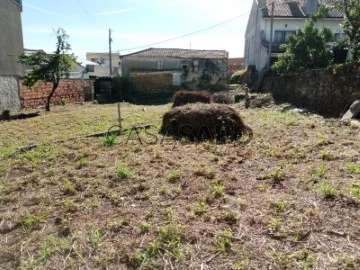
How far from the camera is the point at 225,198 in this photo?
119 inches

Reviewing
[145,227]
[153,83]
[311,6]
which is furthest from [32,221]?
[311,6]

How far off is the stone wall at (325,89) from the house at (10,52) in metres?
11.2

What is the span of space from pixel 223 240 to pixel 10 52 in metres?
13.7

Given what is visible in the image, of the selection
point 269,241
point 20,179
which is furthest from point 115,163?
point 269,241

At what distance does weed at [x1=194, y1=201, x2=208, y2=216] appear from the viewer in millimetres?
2764

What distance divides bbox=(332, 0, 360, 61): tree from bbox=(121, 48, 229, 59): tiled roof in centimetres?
1075

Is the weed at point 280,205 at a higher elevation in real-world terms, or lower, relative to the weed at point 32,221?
higher

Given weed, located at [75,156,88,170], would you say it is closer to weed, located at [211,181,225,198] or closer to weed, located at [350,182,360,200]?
weed, located at [211,181,225,198]

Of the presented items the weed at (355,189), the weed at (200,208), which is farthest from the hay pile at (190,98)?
the weed at (200,208)

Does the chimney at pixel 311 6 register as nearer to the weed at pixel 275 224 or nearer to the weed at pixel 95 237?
the weed at pixel 275 224

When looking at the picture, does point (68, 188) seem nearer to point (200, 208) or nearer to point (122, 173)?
point (122, 173)

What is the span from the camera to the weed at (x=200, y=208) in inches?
109

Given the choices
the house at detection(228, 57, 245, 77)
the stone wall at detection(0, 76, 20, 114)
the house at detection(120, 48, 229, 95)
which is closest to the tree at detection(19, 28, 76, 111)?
the stone wall at detection(0, 76, 20, 114)

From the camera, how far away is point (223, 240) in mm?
2322
